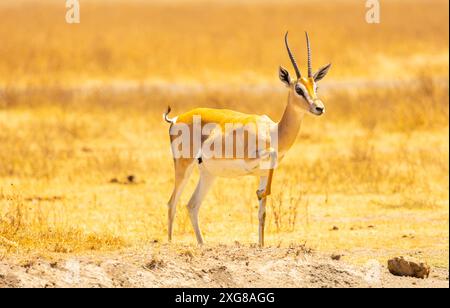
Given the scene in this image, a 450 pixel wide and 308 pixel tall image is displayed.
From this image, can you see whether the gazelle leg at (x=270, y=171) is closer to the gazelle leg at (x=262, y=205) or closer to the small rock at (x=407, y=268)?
the gazelle leg at (x=262, y=205)

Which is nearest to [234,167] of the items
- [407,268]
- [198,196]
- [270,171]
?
[270,171]

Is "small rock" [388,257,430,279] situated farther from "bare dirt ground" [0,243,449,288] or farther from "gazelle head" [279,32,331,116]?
"gazelle head" [279,32,331,116]

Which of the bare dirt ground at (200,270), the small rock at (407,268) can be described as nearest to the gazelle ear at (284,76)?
the bare dirt ground at (200,270)

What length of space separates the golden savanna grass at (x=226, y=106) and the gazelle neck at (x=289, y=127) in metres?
1.61

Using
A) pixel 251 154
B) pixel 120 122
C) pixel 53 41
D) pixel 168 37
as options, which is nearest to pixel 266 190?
pixel 251 154

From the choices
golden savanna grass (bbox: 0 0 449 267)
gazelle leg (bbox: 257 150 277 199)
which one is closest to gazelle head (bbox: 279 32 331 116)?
gazelle leg (bbox: 257 150 277 199)

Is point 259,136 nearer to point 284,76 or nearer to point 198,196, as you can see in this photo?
point 284,76

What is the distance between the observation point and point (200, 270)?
8898 mm

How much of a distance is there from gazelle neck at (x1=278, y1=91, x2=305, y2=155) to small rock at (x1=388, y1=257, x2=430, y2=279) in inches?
51.5

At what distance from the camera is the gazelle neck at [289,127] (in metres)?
9.91

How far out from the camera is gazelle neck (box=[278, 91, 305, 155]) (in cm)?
991

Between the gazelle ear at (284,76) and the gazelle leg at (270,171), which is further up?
the gazelle ear at (284,76)

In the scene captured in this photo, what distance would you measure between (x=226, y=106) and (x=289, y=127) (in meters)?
11.6

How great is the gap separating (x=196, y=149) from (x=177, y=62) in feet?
65.8
